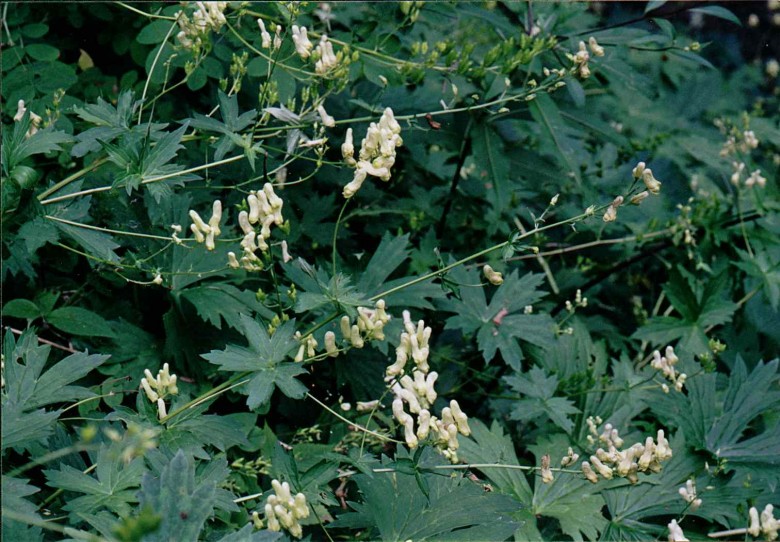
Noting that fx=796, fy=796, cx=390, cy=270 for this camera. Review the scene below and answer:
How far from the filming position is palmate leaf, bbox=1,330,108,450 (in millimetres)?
1386

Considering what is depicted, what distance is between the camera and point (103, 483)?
148 centimetres

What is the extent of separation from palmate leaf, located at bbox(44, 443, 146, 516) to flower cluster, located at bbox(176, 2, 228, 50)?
0.97 m

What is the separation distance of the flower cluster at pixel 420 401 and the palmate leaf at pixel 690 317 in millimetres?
1213

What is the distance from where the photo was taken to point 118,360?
190 cm

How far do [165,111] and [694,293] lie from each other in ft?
5.72

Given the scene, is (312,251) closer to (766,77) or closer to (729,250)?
(729,250)

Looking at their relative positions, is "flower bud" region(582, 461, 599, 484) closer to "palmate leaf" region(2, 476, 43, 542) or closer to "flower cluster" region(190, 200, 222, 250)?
"flower cluster" region(190, 200, 222, 250)

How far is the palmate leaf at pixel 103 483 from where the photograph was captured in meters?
1.43

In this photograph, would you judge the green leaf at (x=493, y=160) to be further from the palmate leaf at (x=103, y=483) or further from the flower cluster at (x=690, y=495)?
the palmate leaf at (x=103, y=483)

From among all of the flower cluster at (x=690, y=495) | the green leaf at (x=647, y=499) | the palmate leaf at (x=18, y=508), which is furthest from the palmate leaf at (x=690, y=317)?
the palmate leaf at (x=18, y=508)

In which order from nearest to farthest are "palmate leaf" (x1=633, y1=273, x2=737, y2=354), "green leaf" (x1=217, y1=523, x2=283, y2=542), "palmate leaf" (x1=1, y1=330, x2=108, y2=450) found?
"green leaf" (x1=217, y1=523, x2=283, y2=542), "palmate leaf" (x1=1, y1=330, x2=108, y2=450), "palmate leaf" (x1=633, y1=273, x2=737, y2=354)

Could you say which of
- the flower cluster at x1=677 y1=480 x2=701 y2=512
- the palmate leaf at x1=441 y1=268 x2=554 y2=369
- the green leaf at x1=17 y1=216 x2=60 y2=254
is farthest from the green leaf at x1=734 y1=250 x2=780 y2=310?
the green leaf at x1=17 y1=216 x2=60 y2=254

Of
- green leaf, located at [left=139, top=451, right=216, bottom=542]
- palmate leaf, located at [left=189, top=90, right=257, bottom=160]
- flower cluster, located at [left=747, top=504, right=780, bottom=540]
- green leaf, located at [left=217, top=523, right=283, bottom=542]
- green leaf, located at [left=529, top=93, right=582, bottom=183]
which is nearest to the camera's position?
green leaf, located at [left=139, top=451, right=216, bottom=542]

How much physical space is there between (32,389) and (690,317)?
1940 mm
